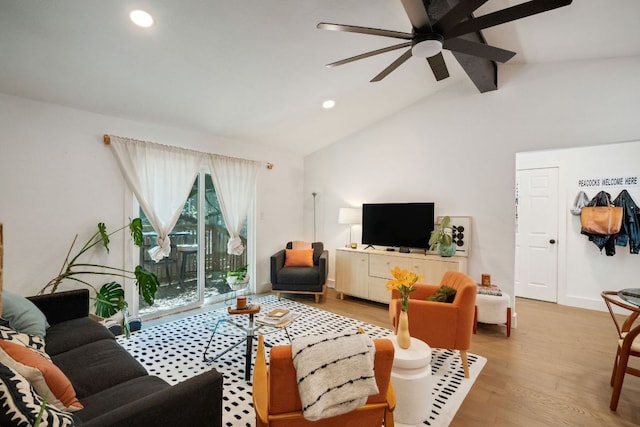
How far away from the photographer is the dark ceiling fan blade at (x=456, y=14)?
153cm

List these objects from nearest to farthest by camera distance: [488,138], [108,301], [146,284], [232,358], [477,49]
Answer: [477,49]
[232,358]
[108,301]
[146,284]
[488,138]

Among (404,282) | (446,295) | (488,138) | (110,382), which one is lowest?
(110,382)

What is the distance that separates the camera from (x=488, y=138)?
3.77m

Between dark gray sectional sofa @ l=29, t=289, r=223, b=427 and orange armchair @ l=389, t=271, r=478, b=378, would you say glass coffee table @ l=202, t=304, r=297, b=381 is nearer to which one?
dark gray sectional sofa @ l=29, t=289, r=223, b=427

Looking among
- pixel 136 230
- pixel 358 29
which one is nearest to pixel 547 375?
pixel 358 29

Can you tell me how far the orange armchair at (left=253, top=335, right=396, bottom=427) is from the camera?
3.88 feet

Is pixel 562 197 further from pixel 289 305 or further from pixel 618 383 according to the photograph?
pixel 289 305

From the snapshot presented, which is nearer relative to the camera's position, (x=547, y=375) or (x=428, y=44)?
(x=428, y=44)

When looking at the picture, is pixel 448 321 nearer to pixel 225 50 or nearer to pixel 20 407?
pixel 20 407

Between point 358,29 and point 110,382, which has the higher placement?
point 358,29

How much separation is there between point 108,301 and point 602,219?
6.20 meters

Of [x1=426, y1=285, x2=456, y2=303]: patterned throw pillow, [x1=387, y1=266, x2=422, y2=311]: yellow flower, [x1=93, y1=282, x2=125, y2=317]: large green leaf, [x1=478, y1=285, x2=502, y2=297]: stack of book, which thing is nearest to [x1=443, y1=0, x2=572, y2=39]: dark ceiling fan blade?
[x1=387, y1=266, x2=422, y2=311]: yellow flower

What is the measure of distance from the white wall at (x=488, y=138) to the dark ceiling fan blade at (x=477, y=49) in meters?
1.73

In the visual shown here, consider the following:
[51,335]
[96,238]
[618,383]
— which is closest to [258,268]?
[96,238]
